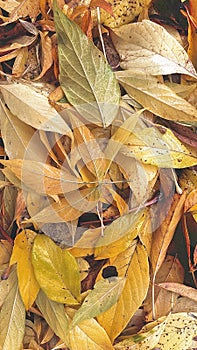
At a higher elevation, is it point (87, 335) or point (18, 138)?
point (18, 138)

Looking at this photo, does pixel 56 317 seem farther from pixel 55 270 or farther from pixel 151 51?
pixel 151 51

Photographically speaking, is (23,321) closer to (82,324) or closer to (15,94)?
(82,324)

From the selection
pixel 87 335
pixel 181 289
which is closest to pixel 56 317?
pixel 87 335

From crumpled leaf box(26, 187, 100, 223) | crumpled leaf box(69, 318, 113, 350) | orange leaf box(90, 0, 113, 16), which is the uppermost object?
orange leaf box(90, 0, 113, 16)

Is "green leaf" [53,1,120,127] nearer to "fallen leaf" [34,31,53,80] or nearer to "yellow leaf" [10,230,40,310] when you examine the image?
"fallen leaf" [34,31,53,80]

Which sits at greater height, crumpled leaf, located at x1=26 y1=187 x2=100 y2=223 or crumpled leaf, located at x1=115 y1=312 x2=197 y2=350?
crumpled leaf, located at x1=26 y1=187 x2=100 y2=223

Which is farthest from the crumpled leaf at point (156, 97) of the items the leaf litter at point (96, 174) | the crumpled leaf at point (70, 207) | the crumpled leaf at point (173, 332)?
the crumpled leaf at point (173, 332)

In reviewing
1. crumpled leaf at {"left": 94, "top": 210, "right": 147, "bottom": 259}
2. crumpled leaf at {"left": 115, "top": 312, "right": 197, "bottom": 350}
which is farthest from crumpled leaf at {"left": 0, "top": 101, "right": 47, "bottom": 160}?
crumpled leaf at {"left": 115, "top": 312, "right": 197, "bottom": 350}
